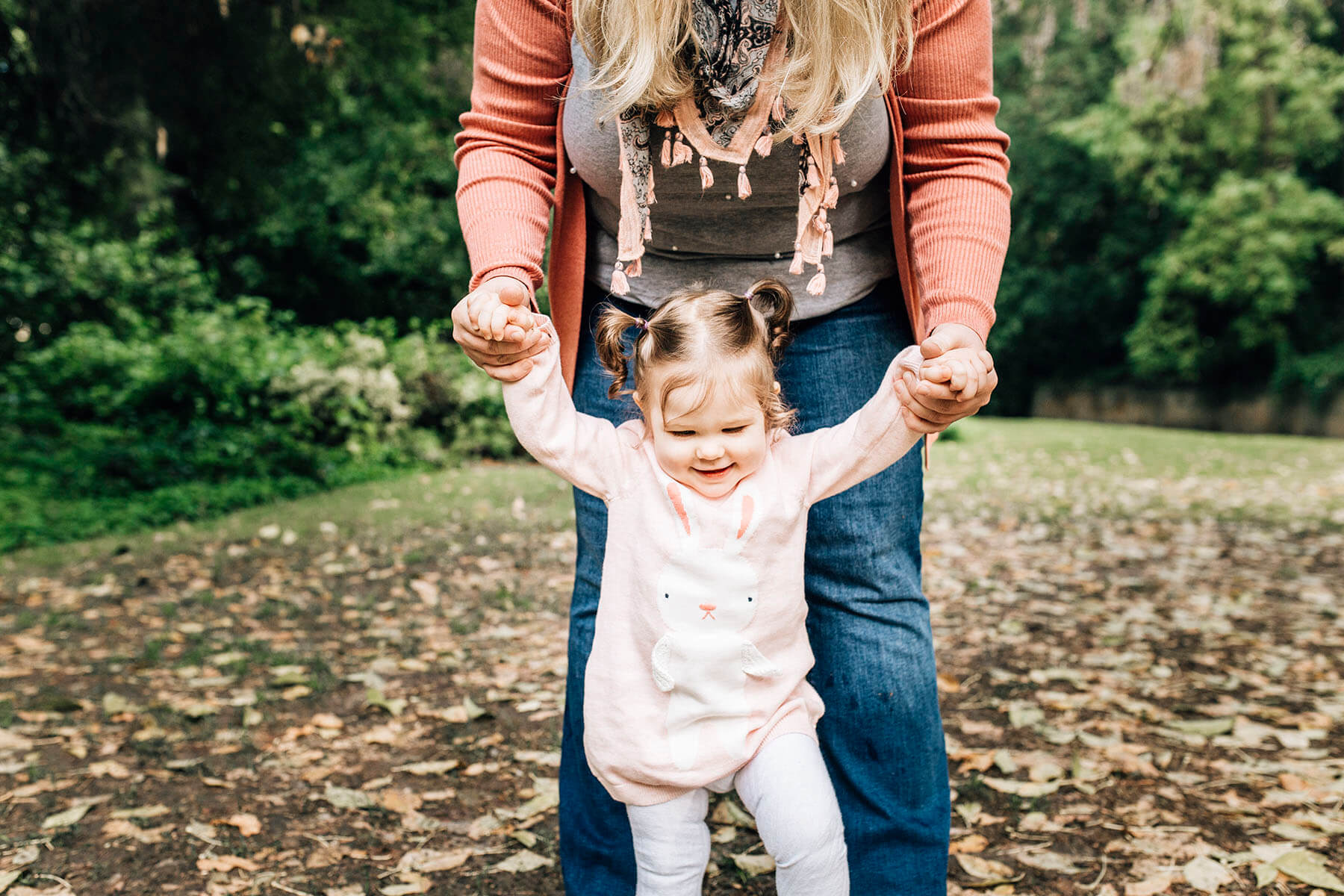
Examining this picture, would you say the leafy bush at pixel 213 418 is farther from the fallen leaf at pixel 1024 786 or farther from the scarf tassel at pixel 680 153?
the scarf tassel at pixel 680 153

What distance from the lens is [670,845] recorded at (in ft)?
4.96

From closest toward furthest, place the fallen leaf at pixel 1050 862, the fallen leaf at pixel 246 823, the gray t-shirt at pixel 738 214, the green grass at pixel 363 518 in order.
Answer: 1. the gray t-shirt at pixel 738 214
2. the fallen leaf at pixel 1050 862
3. the fallen leaf at pixel 246 823
4. the green grass at pixel 363 518

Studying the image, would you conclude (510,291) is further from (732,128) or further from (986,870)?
(986,870)

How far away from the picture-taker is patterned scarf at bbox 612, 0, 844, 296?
1449mm

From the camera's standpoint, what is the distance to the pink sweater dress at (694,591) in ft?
4.75

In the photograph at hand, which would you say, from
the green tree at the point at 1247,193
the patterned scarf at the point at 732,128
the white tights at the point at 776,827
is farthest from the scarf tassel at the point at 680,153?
the green tree at the point at 1247,193

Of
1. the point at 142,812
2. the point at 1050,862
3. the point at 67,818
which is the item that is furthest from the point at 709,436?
the point at 67,818

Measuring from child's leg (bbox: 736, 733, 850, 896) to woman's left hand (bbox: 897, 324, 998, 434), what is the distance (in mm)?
494

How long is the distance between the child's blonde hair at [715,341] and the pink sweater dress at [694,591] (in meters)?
0.11

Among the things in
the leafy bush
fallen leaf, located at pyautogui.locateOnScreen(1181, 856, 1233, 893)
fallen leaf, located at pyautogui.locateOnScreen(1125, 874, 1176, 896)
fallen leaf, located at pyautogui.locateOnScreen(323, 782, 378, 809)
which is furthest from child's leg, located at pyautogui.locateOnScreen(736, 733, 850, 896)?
the leafy bush

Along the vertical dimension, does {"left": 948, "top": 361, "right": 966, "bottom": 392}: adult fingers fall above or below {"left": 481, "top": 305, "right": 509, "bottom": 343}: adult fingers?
below

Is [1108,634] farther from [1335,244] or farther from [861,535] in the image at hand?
[1335,244]

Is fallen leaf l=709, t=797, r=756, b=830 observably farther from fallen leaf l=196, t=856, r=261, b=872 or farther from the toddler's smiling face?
the toddler's smiling face

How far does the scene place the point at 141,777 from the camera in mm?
2744
